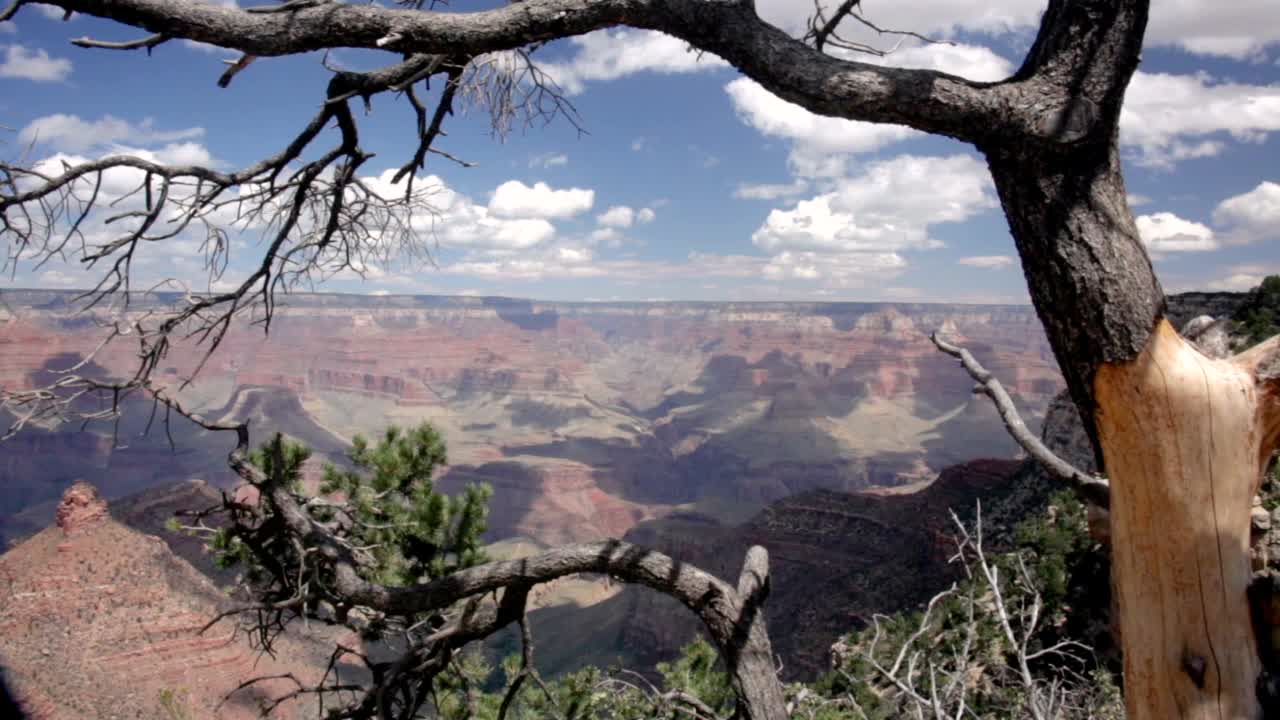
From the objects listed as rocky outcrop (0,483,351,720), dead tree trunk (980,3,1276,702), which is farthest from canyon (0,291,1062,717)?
dead tree trunk (980,3,1276,702)

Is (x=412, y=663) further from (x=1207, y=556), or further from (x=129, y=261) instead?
(x=1207, y=556)

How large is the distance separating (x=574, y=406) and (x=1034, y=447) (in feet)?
443

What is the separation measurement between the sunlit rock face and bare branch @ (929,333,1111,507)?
68.5 meters

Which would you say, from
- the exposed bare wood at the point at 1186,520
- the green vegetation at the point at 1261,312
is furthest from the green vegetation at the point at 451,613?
the green vegetation at the point at 1261,312

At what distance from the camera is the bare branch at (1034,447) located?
2191 mm

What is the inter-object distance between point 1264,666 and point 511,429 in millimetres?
132482

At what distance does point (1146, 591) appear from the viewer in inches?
76.7

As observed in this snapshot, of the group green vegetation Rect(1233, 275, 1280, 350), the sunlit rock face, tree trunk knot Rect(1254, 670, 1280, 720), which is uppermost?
green vegetation Rect(1233, 275, 1280, 350)

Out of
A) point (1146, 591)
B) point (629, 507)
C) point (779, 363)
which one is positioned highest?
point (1146, 591)

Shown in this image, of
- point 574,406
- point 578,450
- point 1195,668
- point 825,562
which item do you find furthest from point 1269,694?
point 574,406

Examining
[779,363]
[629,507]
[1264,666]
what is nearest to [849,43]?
[1264,666]

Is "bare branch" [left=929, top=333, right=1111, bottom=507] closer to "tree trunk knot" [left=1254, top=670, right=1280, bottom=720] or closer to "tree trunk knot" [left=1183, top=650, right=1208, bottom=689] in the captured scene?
"tree trunk knot" [left=1183, top=650, right=1208, bottom=689]

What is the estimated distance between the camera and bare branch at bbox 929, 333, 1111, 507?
2.19 m

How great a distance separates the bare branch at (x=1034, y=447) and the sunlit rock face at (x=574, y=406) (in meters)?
68.5
